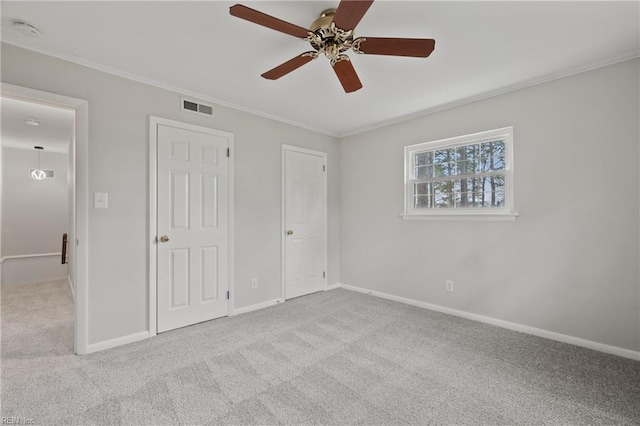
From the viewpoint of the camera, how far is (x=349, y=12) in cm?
150

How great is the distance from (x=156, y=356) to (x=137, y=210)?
4.43ft

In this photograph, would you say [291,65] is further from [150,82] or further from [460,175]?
[460,175]

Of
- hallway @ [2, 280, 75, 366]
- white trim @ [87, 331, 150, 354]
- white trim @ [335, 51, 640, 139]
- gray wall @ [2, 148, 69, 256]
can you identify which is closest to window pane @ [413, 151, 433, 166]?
white trim @ [335, 51, 640, 139]

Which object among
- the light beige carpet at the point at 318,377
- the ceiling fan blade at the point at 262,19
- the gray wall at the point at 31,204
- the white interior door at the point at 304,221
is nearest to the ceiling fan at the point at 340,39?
the ceiling fan blade at the point at 262,19

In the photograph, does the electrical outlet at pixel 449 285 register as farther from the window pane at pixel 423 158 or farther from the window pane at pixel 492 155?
the window pane at pixel 423 158

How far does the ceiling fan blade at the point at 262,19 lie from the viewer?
4.73ft

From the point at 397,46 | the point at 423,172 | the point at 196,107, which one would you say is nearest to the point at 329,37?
the point at 397,46

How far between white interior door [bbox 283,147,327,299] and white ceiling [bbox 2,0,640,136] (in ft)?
3.72

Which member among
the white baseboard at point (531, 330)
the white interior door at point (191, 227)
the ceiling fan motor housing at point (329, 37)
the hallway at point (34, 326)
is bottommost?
the hallway at point (34, 326)

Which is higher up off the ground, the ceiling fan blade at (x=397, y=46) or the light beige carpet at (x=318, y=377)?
the ceiling fan blade at (x=397, y=46)

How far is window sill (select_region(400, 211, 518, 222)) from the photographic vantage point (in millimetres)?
2982

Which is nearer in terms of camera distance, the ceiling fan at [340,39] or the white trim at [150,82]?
the ceiling fan at [340,39]

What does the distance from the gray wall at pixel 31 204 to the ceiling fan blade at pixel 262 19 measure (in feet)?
20.6

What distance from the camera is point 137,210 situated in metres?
2.75
